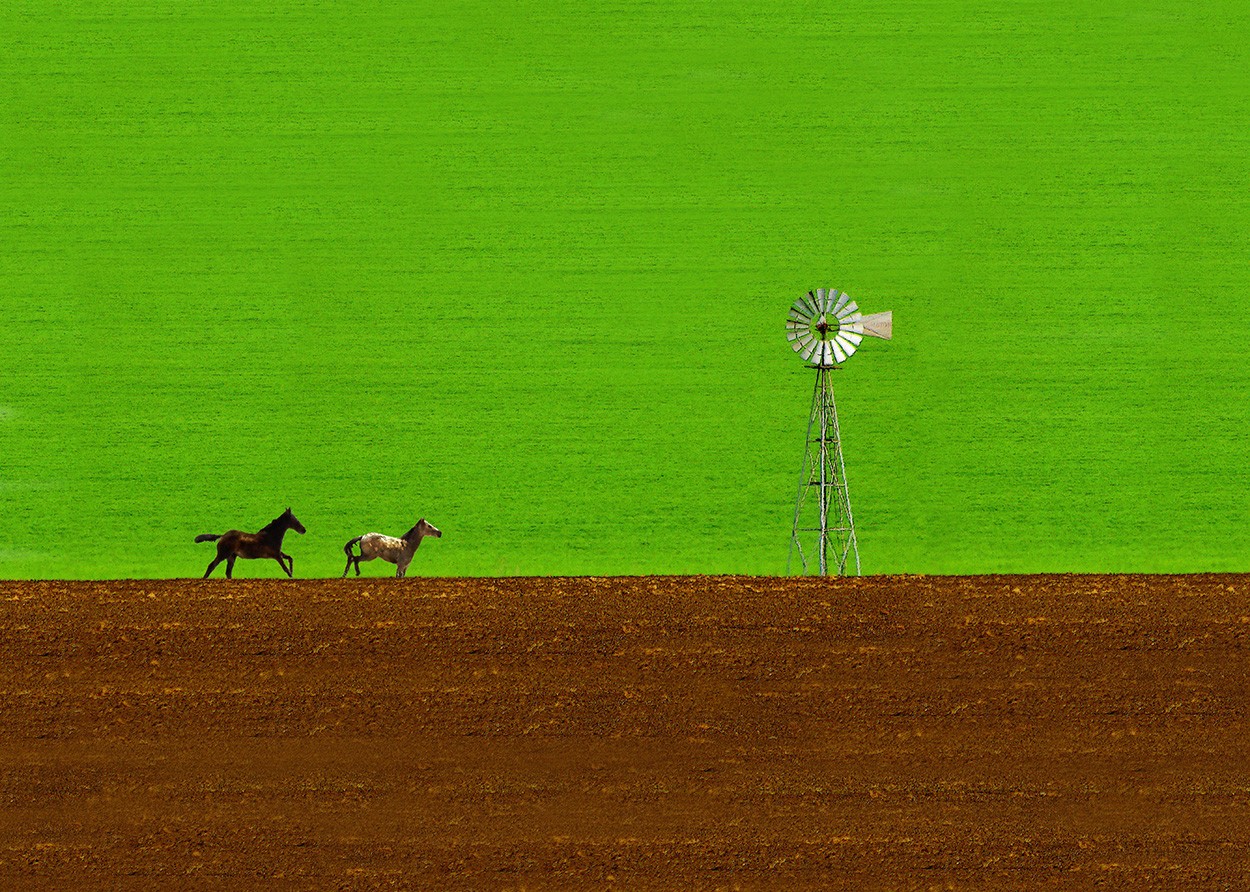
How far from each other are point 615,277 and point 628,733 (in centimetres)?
770

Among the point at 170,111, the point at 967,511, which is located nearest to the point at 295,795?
the point at 967,511

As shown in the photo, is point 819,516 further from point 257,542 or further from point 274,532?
point 257,542

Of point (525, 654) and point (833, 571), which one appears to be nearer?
point (525, 654)

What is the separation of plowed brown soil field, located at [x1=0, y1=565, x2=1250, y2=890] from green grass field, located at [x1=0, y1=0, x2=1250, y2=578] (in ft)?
11.1

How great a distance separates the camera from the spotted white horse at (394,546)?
41.3 feet

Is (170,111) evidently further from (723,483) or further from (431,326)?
(723,483)

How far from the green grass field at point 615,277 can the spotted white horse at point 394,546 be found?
80.5 inches

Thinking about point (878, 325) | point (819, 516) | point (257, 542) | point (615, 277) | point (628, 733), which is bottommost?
point (628, 733)

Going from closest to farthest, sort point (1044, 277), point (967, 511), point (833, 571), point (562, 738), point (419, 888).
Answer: point (419, 888), point (562, 738), point (833, 571), point (967, 511), point (1044, 277)

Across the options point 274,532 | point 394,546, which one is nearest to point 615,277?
point 394,546

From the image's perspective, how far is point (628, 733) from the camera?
10742 mm

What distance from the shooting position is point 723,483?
51.5ft

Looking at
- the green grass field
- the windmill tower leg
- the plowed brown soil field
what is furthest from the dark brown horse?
the windmill tower leg

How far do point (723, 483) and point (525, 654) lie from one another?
16.9 ft
